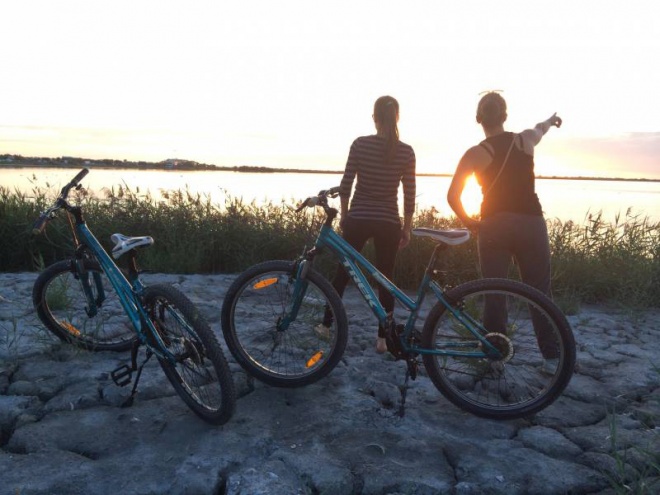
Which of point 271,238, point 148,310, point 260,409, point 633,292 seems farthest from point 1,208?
point 633,292

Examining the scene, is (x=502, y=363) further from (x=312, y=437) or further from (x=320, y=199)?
(x=320, y=199)

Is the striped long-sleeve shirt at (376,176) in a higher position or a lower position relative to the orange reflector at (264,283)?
higher

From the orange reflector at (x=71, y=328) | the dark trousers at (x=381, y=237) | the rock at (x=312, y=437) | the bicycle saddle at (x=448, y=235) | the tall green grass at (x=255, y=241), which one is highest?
the bicycle saddle at (x=448, y=235)

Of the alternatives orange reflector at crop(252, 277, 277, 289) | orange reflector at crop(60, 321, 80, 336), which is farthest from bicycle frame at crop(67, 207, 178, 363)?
orange reflector at crop(60, 321, 80, 336)

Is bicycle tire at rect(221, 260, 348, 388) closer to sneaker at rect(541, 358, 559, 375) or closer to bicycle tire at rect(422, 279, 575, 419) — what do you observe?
bicycle tire at rect(422, 279, 575, 419)

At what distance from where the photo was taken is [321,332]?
4.53 m

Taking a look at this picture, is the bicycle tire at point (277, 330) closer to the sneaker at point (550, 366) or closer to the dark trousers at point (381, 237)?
the dark trousers at point (381, 237)

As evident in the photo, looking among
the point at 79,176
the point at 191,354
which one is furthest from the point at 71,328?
the point at 191,354

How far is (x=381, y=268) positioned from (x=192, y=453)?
223 cm

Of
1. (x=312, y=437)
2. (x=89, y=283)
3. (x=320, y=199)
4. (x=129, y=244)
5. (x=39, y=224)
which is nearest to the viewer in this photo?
(x=312, y=437)

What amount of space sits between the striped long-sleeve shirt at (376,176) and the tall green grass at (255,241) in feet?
8.80

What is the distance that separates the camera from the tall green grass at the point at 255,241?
7.04 metres

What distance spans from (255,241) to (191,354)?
4641 mm

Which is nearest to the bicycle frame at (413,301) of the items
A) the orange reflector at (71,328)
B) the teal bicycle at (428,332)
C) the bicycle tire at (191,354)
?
the teal bicycle at (428,332)
